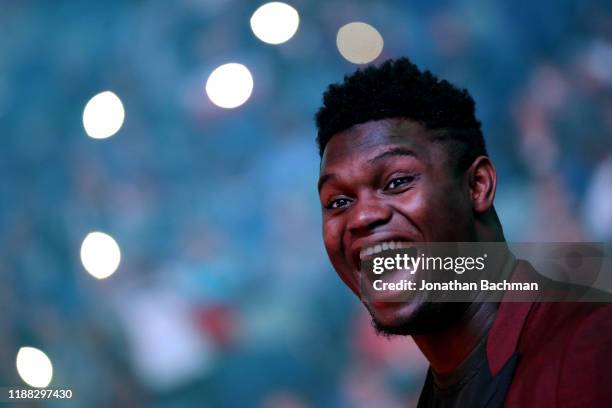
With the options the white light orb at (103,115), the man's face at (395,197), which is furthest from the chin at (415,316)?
A: the white light orb at (103,115)

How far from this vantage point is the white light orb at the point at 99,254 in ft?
5.43

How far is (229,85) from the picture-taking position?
167 cm

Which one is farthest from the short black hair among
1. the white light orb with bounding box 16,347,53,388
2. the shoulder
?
the white light orb with bounding box 16,347,53,388

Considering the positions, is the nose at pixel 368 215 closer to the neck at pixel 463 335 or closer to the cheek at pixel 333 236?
the cheek at pixel 333 236

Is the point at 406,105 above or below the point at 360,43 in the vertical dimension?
below

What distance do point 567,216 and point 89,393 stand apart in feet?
3.02

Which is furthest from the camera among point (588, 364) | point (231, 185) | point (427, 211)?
point (231, 185)

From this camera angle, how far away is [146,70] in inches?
67.1

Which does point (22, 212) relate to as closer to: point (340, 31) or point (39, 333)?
point (39, 333)

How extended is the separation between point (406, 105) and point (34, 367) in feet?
3.38

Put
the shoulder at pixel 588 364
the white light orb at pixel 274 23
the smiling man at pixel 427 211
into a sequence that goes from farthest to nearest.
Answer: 1. the white light orb at pixel 274 23
2. the smiling man at pixel 427 211
3. the shoulder at pixel 588 364

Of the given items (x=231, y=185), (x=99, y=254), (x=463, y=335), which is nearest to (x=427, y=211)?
(x=463, y=335)

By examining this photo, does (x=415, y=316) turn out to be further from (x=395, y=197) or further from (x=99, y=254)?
(x=99, y=254)

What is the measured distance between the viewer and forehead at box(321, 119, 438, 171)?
94 cm
